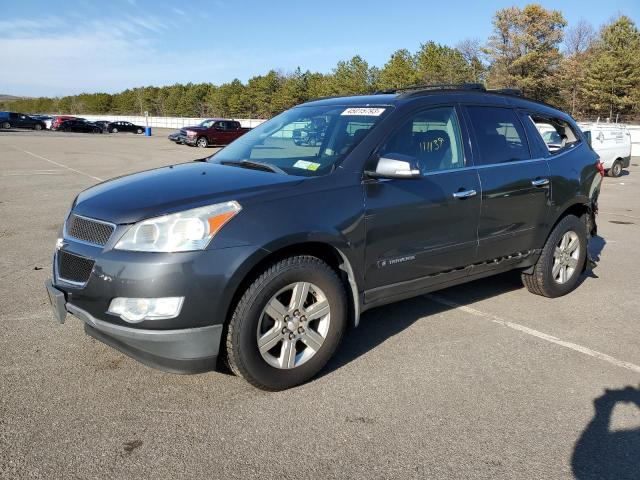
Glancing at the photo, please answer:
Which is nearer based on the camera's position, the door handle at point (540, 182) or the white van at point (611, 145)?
the door handle at point (540, 182)

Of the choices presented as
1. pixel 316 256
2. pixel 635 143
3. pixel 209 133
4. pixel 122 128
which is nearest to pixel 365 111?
pixel 316 256

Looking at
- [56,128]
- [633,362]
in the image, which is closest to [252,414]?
[633,362]

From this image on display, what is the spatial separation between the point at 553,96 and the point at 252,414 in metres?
59.7

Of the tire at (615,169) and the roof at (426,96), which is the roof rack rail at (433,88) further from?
the tire at (615,169)

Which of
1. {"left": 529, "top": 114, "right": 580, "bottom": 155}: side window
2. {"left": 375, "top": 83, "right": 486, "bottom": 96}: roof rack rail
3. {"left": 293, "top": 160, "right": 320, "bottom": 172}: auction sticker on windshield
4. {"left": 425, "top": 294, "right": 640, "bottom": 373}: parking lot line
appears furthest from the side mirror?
{"left": 529, "top": 114, "right": 580, "bottom": 155}: side window

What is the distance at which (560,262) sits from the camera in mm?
5230

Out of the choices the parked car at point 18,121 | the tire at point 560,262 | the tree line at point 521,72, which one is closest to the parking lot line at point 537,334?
the tire at point 560,262

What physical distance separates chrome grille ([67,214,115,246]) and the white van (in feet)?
57.6

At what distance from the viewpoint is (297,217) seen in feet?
10.5

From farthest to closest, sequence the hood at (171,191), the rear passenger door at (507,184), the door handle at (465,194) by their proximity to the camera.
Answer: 1. the rear passenger door at (507,184)
2. the door handle at (465,194)
3. the hood at (171,191)

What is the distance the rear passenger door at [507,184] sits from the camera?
14.1 feet

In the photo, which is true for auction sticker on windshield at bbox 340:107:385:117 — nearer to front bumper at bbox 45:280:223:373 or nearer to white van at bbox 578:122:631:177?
front bumper at bbox 45:280:223:373

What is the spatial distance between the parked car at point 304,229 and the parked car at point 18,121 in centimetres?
5823

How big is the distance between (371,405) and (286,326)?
2.22 ft
